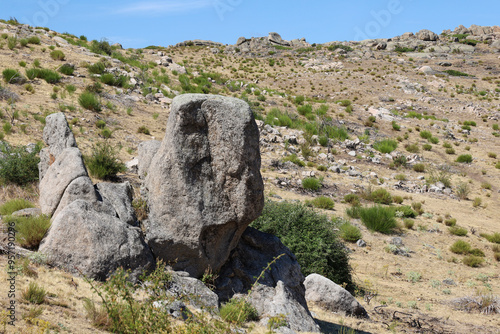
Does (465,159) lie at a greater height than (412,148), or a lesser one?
lesser

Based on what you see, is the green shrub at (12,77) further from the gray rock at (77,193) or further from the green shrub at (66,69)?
the gray rock at (77,193)

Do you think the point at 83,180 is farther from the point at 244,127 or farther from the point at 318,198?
the point at 318,198

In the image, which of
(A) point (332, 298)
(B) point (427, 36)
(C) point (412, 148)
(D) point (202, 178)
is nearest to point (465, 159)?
(C) point (412, 148)

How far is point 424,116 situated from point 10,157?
2932cm

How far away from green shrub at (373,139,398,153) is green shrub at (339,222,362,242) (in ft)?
35.5

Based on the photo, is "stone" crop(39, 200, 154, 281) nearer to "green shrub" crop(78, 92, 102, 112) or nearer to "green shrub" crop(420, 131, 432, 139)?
"green shrub" crop(78, 92, 102, 112)

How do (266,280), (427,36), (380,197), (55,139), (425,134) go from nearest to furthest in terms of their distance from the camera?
(266,280)
(55,139)
(380,197)
(425,134)
(427,36)

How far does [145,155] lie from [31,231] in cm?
238

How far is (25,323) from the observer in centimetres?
400

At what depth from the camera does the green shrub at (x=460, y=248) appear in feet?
44.7

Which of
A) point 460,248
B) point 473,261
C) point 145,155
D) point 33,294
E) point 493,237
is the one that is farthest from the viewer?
point 493,237

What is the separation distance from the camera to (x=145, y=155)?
7.66 meters

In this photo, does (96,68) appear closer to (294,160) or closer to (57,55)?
(57,55)

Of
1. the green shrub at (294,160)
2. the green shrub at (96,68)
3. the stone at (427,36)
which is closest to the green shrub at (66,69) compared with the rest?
the green shrub at (96,68)
